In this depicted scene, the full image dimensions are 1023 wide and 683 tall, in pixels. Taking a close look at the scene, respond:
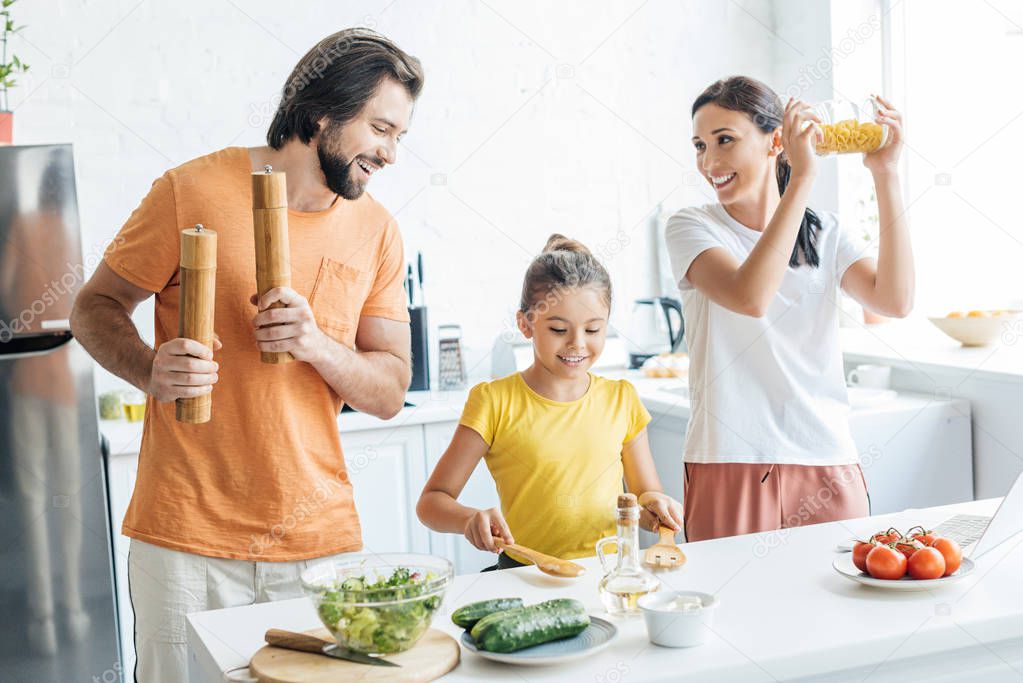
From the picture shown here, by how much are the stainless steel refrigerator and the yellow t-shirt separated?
1148 millimetres

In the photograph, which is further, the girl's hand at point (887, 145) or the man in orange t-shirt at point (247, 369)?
the girl's hand at point (887, 145)

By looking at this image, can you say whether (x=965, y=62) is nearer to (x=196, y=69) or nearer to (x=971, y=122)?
(x=971, y=122)

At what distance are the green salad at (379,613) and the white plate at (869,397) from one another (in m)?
1.88

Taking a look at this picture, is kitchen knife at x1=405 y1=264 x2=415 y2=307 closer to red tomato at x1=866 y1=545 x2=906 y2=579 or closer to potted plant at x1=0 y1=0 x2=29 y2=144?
potted plant at x1=0 y1=0 x2=29 y2=144

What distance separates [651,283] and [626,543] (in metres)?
2.50

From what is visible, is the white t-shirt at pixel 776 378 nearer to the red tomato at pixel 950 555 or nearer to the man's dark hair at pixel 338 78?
the red tomato at pixel 950 555

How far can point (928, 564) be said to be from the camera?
138 centimetres

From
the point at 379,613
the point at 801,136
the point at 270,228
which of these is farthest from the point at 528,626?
the point at 801,136

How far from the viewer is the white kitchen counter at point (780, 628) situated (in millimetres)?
1196

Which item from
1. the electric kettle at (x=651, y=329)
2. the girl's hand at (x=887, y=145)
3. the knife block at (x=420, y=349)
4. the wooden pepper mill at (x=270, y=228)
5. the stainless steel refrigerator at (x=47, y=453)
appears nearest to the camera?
the wooden pepper mill at (x=270, y=228)

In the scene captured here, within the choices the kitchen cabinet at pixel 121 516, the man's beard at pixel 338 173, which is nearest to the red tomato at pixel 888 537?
the man's beard at pixel 338 173

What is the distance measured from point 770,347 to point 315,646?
3.12 feet

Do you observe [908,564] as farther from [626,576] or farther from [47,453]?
[47,453]

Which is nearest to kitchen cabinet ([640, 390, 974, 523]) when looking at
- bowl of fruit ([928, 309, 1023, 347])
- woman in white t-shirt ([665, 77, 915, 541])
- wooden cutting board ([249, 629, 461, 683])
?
bowl of fruit ([928, 309, 1023, 347])
